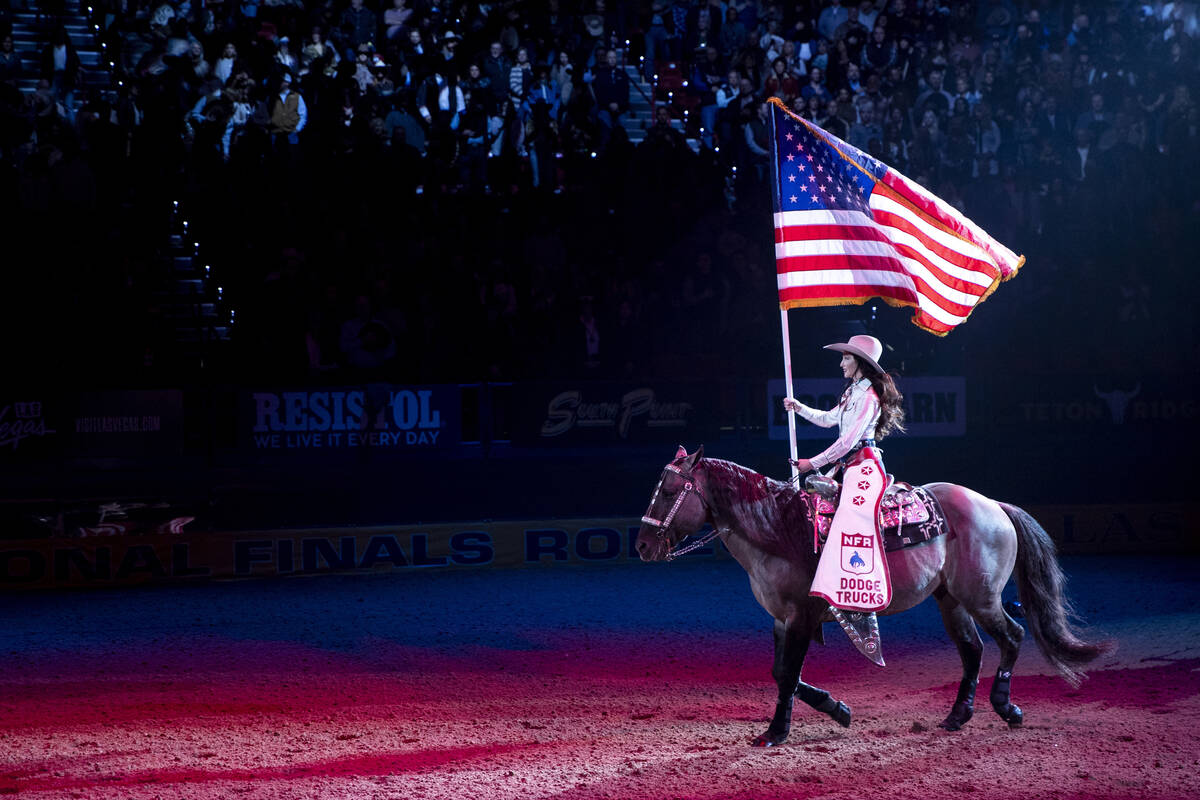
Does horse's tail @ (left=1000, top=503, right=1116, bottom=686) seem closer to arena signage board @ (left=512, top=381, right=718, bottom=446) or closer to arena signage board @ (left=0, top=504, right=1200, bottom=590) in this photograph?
arena signage board @ (left=0, top=504, right=1200, bottom=590)

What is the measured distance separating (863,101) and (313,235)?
994 centimetres

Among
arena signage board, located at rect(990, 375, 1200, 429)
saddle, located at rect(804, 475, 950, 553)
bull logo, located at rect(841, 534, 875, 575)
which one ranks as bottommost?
bull logo, located at rect(841, 534, 875, 575)

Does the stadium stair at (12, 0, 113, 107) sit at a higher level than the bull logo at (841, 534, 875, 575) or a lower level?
higher

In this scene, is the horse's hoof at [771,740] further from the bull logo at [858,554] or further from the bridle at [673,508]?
the bridle at [673,508]

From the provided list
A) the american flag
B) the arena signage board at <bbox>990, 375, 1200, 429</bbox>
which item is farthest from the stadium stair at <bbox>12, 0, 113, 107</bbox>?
the arena signage board at <bbox>990, 375, 1200, 429</bbox>

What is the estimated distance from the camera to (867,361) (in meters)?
7.93

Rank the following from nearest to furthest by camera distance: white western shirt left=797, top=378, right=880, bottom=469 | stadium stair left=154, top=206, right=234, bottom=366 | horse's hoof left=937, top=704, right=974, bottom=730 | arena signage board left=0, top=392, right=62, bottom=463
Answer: white western shirt left=797, top=378, right=880, bottom=469, horse's hoof left=937, top=704, right=974, bottom=730, arena signage board left=0, top=392, right=62, bottom=463, stadium stair left=154, top=206, right=234, bottom=366

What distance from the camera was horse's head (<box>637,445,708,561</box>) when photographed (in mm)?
8141

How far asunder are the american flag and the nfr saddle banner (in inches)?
57.3

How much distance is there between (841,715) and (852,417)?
2.07m

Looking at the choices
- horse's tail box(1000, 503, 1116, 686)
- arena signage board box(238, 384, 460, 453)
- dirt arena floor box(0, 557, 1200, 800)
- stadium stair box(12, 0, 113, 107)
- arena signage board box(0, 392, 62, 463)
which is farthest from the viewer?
stadium stair box(12, 0, 113, 107)

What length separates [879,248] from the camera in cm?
883

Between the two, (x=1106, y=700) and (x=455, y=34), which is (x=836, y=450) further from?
(x=455, y=34)

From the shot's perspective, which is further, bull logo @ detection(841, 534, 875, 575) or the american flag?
the american flag
